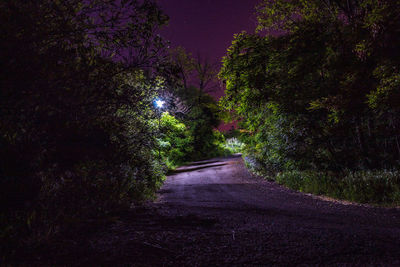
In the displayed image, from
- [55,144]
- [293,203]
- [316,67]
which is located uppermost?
[316,67]

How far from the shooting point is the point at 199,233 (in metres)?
4.37

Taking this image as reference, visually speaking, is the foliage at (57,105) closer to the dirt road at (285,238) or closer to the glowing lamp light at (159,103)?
the glowing lamp light at (159,103)

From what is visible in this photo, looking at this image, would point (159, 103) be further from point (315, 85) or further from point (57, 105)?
point (315, 85)

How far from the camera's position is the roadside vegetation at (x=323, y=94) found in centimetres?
836

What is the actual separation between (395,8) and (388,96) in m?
2.72

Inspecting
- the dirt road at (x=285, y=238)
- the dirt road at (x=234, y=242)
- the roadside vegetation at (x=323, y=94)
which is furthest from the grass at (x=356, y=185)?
the dirt road at (x=234, y=242)

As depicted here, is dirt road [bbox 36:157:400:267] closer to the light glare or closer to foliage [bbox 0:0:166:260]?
foliage [bbox 0:0:166:260]

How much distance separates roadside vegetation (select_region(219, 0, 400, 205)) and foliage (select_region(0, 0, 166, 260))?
295 inches

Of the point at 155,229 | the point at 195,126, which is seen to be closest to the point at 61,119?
the point at 155,229

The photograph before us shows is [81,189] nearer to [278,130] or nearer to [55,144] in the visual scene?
[55,144]

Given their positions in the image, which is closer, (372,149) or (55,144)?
(55,144)

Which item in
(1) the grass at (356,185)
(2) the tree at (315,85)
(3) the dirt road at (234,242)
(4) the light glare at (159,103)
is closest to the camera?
(3) the dirt road at (234,242)

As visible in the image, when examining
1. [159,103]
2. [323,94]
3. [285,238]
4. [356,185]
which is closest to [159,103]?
[159,103]

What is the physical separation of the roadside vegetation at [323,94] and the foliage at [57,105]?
7503mm
